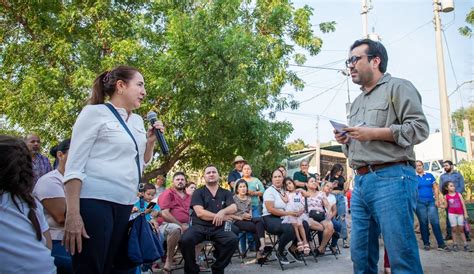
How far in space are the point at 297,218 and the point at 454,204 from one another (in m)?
4.14

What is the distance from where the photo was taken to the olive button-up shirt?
8.54 feet

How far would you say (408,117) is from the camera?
264 centimetres

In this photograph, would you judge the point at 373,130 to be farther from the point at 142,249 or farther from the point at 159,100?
the point at 159,100

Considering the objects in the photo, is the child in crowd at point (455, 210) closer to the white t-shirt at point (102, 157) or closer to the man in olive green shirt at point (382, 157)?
the man in olive green shirt at point (382, 157)

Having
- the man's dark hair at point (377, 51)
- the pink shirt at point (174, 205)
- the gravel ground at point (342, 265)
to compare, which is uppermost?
the man's dark hair at point (377, 51)

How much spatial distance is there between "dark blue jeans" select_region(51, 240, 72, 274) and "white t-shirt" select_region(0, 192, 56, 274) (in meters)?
1.04

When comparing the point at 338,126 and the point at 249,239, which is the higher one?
the point at 338,126

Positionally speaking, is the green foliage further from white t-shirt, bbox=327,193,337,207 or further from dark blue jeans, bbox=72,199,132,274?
dark blue jeans, bbox=72,199,132,274

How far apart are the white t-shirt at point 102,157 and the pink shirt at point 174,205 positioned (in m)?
5.06

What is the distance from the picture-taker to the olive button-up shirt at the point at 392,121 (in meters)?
2.60

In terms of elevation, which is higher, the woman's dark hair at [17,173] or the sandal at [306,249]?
the woman's dark hair at [17,173]

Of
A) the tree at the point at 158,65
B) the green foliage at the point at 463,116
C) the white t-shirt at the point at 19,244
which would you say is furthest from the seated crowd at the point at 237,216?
the green foliage at the point at 463,116

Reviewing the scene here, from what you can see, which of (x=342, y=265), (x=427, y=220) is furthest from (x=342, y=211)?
(x=342, y=265)

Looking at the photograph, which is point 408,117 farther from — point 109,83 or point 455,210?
point 455,210
